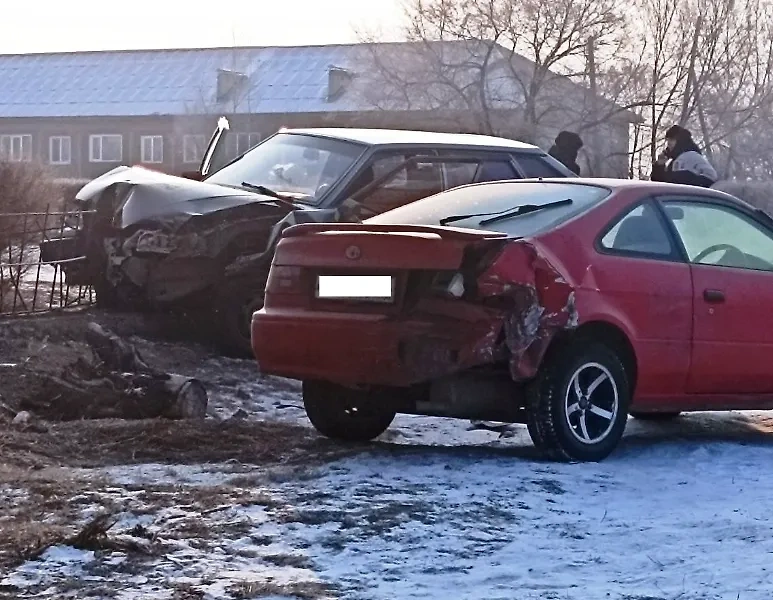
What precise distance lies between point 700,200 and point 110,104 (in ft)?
191

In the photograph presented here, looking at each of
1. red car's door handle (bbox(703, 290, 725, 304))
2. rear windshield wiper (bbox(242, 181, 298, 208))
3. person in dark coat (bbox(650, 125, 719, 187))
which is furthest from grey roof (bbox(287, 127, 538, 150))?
red car's door handle (bbox(703, 290, 725, 304))

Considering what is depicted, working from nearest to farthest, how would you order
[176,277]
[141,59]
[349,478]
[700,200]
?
[349,478], [700,200], [176,277], [141,59]

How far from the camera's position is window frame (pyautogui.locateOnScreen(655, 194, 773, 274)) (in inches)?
281

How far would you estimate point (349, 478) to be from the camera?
19.2 ft

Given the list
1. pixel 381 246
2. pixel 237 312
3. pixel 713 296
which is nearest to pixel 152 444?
pixel 381 246

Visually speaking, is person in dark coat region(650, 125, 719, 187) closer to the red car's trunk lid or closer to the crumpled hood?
the crumpled hood

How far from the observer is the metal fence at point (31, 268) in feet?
34.4

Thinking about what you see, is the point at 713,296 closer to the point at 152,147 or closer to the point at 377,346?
the point at 377,346

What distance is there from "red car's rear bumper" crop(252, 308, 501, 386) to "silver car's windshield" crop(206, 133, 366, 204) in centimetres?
320

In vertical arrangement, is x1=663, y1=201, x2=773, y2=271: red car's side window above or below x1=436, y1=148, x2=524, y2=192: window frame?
below

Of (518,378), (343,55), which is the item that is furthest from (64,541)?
(343,55)

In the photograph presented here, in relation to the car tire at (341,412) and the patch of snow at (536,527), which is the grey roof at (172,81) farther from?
the patch of snow at (536,527)

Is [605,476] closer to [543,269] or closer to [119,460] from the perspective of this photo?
[543,269]

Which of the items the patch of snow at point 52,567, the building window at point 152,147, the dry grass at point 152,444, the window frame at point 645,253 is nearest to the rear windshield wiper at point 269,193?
the dry grass at point 152,444
